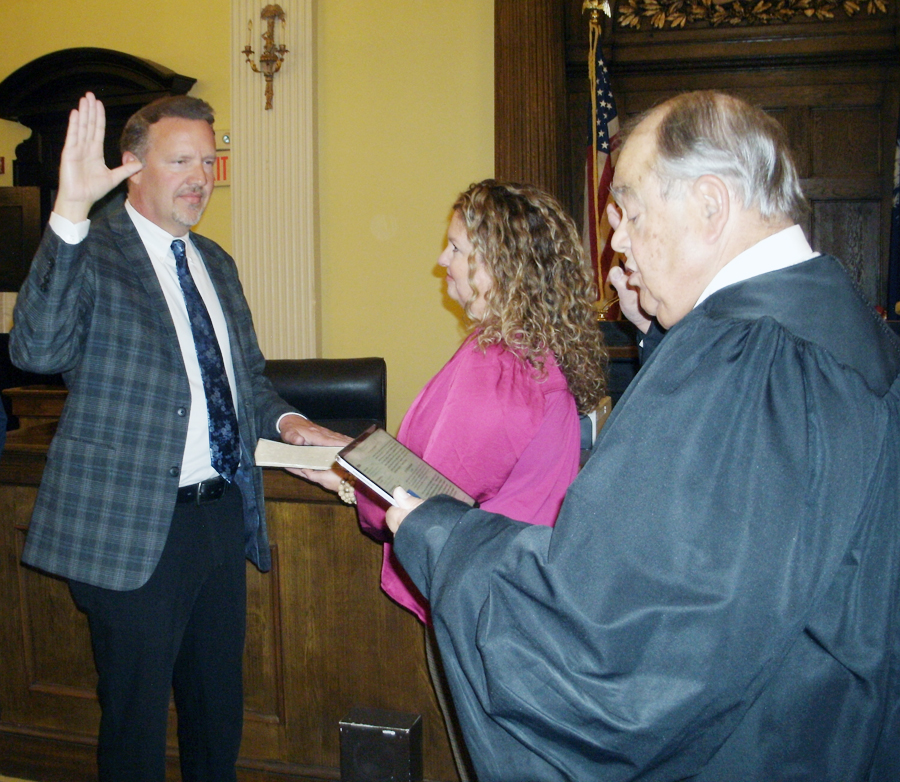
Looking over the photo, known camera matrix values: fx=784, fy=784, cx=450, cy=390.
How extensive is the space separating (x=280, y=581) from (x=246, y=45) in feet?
14.4

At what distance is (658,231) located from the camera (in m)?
1.04

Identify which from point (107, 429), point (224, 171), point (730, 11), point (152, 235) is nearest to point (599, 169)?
point (730, 11)

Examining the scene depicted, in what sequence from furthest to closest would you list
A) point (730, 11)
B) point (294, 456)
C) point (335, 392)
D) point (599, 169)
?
point (730, 11), point (599, 169), point (335, 392), point (294, 456)

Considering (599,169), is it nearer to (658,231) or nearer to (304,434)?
(304,434)

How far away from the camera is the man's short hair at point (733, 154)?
0.99 meters

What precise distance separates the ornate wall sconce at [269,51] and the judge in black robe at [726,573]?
495 centimetres

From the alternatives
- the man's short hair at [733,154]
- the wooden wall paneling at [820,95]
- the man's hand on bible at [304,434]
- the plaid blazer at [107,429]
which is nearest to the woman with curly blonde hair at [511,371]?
the man's hand on bible at [304,434]

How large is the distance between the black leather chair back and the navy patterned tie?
1.42 m

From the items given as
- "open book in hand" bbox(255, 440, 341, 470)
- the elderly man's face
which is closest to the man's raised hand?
"open book in hand" bbox(255, 440, 341, 470)

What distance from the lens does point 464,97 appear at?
5.19m

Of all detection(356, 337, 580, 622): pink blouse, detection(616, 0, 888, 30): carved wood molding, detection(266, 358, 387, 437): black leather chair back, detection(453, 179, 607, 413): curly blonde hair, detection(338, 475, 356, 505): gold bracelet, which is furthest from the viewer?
detection(616, 0, 888, 30): carved wood molding

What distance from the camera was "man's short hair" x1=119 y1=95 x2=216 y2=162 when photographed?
2031 mm

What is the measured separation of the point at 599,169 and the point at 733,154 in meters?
3.72

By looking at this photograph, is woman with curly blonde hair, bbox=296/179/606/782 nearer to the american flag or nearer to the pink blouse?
the pink blouse
